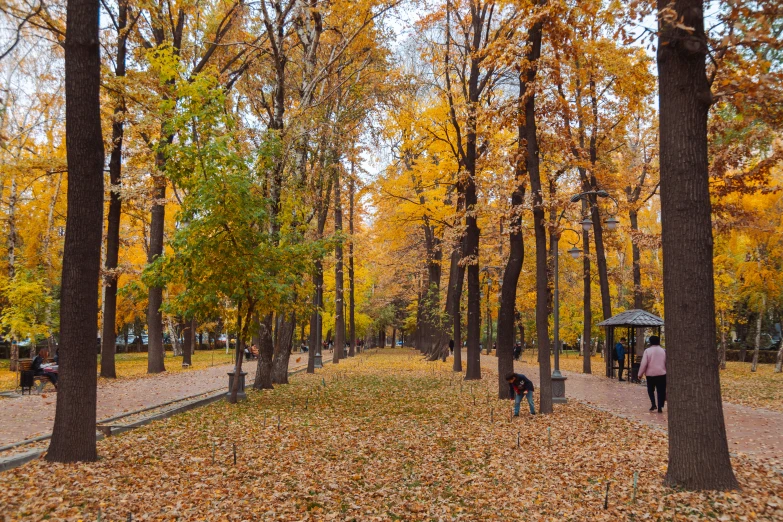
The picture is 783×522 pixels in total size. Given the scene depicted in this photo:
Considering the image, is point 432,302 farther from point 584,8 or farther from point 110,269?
point 584,8

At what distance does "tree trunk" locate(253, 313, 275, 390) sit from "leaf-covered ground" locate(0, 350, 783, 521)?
4008mm

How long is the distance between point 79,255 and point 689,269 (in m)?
7.12

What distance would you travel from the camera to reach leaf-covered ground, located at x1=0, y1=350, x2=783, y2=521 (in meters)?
5.47

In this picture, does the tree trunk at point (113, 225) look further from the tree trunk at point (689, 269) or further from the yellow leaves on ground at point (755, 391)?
the yellow leaves on ground at point (755, 391)

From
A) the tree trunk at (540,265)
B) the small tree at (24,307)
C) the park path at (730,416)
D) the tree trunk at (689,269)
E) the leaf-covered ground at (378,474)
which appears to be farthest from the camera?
the small tree at (24,307)

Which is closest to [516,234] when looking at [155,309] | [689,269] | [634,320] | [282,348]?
[689,269]

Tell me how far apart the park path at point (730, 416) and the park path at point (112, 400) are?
10.5 m

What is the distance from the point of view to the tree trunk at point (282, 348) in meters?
17.5

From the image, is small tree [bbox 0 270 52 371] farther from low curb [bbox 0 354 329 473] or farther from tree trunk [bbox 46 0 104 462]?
tree trunk [bbox 46 0 104 462]

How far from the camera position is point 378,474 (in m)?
7.11

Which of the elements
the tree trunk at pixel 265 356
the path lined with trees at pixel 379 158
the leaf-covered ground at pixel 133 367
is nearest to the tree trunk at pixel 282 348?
the path lined with trees at pixel 379 158

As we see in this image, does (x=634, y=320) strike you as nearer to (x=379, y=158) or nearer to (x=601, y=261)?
(x=601, y=261)

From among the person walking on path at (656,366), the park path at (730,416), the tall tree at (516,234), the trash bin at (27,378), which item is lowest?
the park path at (730,416)

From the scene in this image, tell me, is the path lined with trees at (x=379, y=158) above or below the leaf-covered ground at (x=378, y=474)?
above
